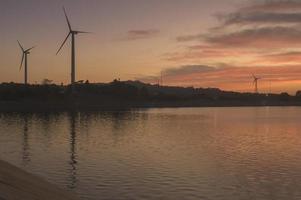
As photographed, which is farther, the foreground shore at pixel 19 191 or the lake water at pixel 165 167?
the lake water at pixel 165 167

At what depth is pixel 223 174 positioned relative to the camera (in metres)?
41.5

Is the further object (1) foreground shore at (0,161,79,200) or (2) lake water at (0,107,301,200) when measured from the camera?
(2) lake water at (0,107,301,200)

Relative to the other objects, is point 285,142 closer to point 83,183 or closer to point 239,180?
point 239,180

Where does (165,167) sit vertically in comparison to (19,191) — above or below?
below

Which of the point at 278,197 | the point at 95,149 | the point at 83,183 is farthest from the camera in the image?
the point at 95,149

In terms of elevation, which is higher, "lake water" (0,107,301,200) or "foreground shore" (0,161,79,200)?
"foreground shore" (0,161,79,200)

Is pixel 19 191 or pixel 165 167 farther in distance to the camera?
pixel 165 167

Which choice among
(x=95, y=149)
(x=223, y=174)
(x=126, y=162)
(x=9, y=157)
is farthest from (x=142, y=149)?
(x=223, y=174)

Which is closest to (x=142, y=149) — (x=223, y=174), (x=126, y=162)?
(x=126, y=162)

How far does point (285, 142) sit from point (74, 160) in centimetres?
3597

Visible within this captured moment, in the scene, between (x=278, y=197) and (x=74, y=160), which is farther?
(x=74, y=160)

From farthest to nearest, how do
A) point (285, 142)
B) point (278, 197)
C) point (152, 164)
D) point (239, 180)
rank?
point (285, 142)
point (152, 164)
point (239, 180)
point (278, 197)

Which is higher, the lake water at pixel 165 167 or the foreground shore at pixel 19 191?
the foreground shore at pixel 19 191

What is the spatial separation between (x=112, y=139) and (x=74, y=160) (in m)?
27.1
